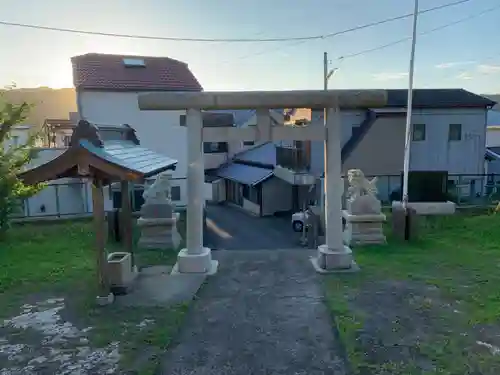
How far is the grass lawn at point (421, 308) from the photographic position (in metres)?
5.23

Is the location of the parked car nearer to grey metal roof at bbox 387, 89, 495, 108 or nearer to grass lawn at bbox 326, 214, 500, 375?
grass lawn at bbox 326, 214, 500, 375

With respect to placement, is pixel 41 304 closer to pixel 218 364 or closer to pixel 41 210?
pixel 218 364

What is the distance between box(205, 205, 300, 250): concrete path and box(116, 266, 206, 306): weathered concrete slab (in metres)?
5.23

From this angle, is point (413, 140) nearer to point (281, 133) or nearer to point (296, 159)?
point (296, 159)

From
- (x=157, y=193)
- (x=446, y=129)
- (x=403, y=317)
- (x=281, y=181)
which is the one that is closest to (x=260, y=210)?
(x=281, y=181)

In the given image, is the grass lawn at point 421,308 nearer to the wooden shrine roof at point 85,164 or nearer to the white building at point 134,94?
the wooden shrine roof at point 85,164

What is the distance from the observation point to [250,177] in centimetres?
2488

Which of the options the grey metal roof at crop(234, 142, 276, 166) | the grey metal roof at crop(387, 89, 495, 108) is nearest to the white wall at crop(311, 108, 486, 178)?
the grey metal roof at crop(387, 89, 495, 108)

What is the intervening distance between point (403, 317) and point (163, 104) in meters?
5.73

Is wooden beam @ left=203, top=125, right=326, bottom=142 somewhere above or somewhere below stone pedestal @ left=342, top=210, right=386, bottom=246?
above

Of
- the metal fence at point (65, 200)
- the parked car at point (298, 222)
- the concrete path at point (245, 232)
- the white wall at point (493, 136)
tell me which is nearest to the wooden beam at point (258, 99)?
the concrete path at point (245, 232)

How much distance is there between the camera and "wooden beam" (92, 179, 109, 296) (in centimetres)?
716

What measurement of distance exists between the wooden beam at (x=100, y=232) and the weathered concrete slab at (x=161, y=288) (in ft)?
1.26

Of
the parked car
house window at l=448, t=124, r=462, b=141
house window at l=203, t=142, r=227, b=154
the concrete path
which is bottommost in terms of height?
the concrete path
